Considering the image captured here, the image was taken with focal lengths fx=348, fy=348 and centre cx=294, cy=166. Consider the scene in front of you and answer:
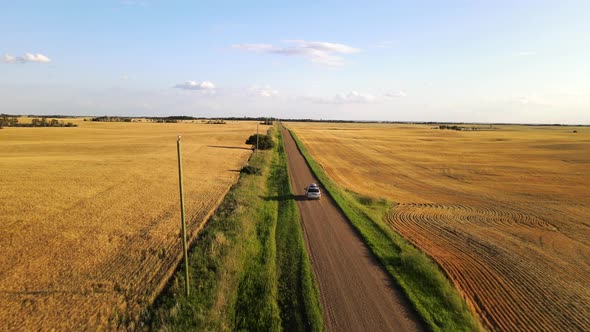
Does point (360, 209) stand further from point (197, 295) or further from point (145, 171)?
point (145, 171)

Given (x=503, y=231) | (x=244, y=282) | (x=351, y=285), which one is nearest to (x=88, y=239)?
(x=244, y=282)

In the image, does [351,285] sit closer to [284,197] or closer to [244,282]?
[244,282]

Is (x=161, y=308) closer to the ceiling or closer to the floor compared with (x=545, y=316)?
closer to the ceiling

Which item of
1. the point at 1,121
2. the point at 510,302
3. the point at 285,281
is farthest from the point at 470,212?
the point at 1,121

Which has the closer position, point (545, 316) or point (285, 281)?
point (545, 316)

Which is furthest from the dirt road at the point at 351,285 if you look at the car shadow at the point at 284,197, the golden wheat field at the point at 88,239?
the golden wheat field at the point at 88,239

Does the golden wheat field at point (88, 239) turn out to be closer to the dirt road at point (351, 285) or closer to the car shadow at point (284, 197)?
the car shadow at point (284, 197)
